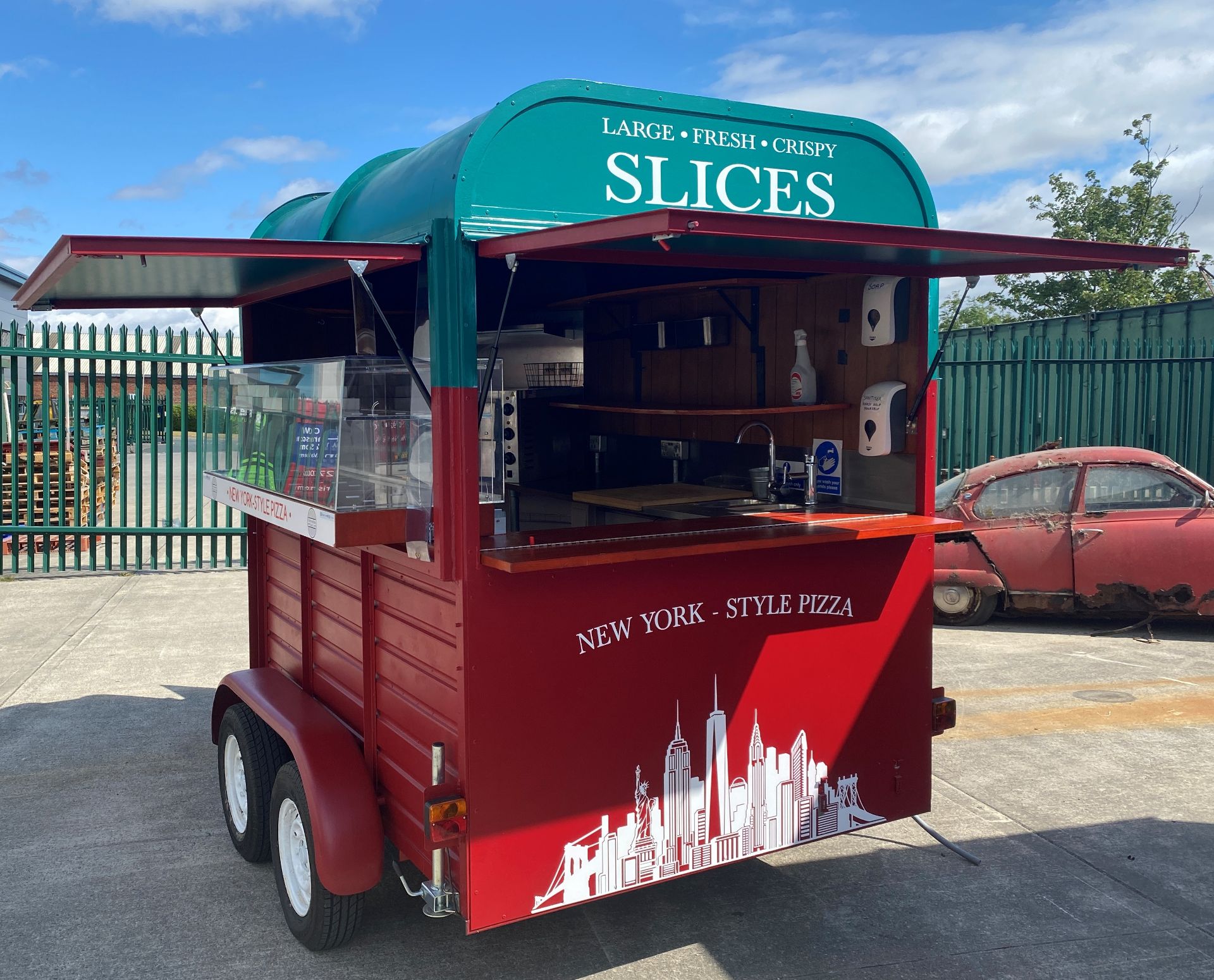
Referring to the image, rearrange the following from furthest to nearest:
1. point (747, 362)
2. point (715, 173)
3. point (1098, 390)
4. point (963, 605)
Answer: point (1098, 390), point (963, 605), point (747, 362), point (715, 173)

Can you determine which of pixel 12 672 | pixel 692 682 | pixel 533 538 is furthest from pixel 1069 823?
pixel 12 672

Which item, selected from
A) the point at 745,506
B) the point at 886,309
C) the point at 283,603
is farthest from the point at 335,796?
the point at 886,309

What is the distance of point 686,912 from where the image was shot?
4.17 metres

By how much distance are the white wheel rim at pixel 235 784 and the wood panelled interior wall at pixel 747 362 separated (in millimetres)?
2907

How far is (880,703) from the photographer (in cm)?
421

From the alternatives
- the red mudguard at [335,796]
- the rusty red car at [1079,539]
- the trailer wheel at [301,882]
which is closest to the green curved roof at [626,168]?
the red mudguard at [335,796]

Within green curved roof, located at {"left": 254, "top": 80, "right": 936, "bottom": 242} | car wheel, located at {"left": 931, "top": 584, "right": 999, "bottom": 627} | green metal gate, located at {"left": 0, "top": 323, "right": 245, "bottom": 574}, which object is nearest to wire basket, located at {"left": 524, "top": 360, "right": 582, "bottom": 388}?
green curved roof, located at {"left": 254, "top": 80, "right": 936, "bottom": 242}

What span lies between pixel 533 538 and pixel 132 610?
23.6 ft

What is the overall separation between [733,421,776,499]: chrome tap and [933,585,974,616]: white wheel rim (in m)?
4.15

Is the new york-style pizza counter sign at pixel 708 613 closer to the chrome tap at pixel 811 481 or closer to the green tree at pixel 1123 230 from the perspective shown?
the chrome tap at pixel 811 481

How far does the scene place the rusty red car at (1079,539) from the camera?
8336mm

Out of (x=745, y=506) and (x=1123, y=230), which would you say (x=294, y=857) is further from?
(x=1123, y=230)

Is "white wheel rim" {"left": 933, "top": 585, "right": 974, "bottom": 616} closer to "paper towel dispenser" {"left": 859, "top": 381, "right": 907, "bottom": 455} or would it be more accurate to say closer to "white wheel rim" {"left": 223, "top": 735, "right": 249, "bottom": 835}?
"paper towel dispenser" {"left": 859, "top": 381, "right": 907, "bottom": 455}

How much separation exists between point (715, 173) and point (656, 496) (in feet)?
6.20
